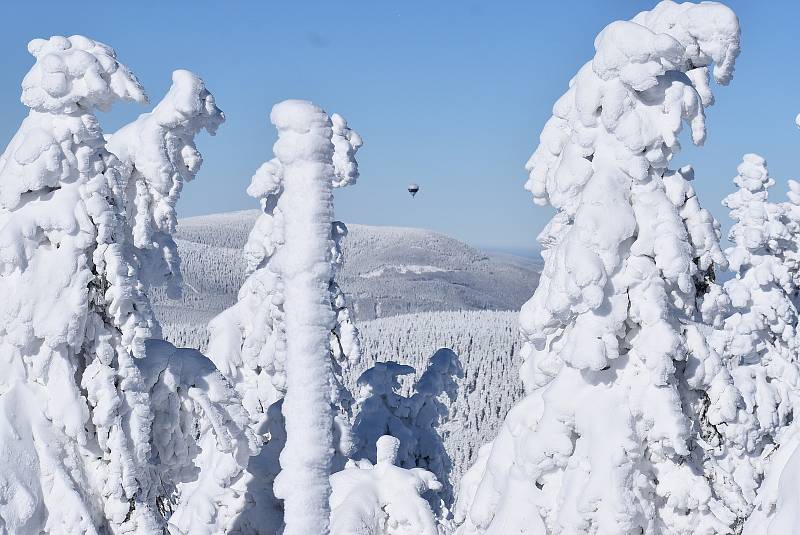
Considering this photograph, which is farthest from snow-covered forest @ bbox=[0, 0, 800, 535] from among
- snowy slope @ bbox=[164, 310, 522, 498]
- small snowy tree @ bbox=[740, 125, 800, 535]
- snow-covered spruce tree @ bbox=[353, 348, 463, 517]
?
snowy slope @ bbox=[164, 310, 522, 498]

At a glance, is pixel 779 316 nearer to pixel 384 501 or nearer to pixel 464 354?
pixel 384 501

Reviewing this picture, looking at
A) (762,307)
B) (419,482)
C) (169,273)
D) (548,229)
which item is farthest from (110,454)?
(762,307)

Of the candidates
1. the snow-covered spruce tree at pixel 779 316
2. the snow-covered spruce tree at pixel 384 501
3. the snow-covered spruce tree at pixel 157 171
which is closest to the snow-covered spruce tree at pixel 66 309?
the snow-covered spruce tree at pixel 157 171

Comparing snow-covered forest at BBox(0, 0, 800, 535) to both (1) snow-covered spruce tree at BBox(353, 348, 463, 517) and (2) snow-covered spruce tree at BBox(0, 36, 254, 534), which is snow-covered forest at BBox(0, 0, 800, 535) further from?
(1) snow-covered spruce tree at BBox(353, 348, 463, 517)

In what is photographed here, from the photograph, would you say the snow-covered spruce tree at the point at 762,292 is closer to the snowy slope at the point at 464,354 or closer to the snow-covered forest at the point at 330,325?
the snow-covered forest at the point at 330,325

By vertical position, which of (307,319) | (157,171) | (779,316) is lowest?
(779,316)

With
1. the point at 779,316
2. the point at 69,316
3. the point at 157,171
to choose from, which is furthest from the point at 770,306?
the point at 69,316
